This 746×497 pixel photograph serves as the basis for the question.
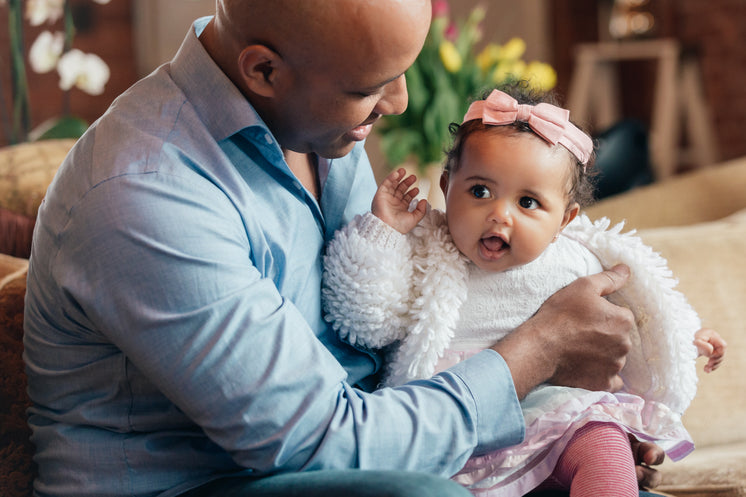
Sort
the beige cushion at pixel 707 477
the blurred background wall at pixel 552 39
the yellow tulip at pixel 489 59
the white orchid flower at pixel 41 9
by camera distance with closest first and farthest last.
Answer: the beige cushion at pixel 707 477 → the white orchid flower at pixel 41 9 → the yellow tulip at pixel 489 59 → the blurred background wall at pixel 552 39

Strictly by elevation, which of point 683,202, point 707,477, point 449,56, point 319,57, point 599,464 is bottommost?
point 707,477

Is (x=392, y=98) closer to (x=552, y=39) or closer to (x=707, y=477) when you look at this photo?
(x=707, y=477)

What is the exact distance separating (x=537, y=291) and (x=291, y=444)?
510mm

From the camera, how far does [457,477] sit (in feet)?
3.92

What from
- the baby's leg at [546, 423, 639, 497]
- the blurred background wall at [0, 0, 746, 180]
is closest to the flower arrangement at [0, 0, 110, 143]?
the baby's leg at [546, 423, 639, 497]

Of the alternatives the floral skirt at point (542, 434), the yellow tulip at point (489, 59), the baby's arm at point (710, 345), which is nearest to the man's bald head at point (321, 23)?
the floral skirt at point (542, 434)

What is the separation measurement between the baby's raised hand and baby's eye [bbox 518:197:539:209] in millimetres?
158

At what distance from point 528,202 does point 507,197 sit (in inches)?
1.3

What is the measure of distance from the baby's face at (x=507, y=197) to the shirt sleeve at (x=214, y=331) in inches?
12.9

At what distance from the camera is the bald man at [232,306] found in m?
0.95

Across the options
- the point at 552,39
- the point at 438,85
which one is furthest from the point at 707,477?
the point at 552,39

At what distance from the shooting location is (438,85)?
2969mm

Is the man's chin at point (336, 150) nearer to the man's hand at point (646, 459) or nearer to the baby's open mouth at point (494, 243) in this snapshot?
the baby's open mouth at point (494, 243)

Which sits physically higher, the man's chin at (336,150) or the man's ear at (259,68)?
the man's ear at (259,68)
